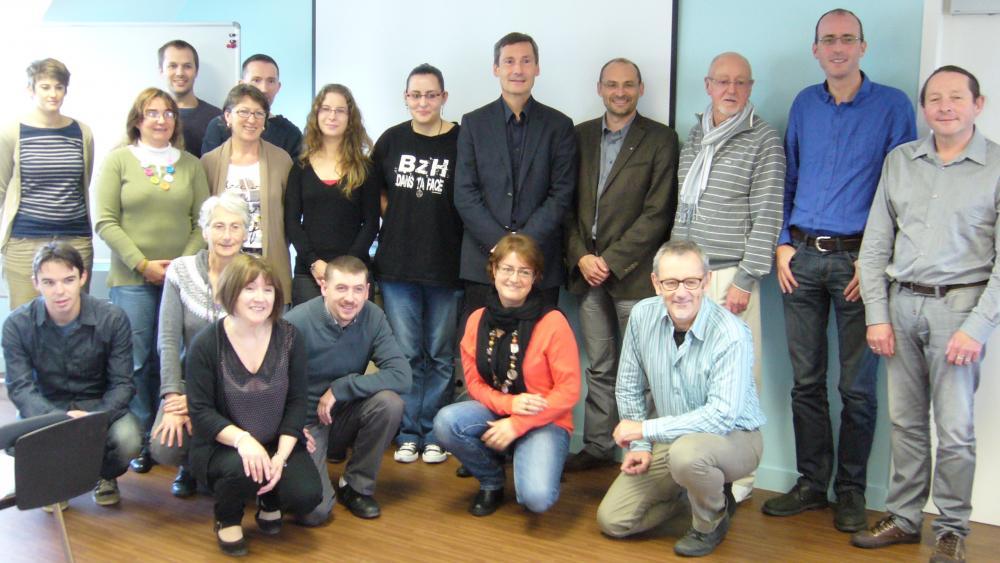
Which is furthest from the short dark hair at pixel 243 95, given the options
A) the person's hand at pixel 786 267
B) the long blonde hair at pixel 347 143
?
the person's hand at pixel 786 267

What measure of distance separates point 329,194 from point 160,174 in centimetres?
64

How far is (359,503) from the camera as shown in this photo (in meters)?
3.18

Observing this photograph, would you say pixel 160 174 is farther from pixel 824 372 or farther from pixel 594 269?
pixel 824 372

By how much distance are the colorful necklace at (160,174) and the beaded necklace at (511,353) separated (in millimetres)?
1393

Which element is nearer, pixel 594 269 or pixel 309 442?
pixel 309 442

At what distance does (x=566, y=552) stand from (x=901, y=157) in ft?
5.26

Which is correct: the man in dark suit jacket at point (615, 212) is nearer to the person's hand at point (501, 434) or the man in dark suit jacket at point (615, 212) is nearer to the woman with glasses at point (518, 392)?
the woman with glasses at point (518, 392)

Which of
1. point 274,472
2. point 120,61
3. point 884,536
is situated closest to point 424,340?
point 274,472

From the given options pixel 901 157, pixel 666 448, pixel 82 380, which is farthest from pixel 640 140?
pixel 82 380

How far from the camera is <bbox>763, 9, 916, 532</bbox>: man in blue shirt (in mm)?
3076

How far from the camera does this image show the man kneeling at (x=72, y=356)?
3057mm

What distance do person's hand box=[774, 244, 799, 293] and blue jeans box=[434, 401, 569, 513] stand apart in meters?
Answer: 0.91

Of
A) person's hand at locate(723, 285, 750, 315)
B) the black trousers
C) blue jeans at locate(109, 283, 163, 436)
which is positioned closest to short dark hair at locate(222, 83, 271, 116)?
blue jeans at locate(109, 283, 163, 436)

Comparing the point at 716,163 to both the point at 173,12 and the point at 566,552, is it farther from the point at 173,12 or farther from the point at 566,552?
the point at 173,12
